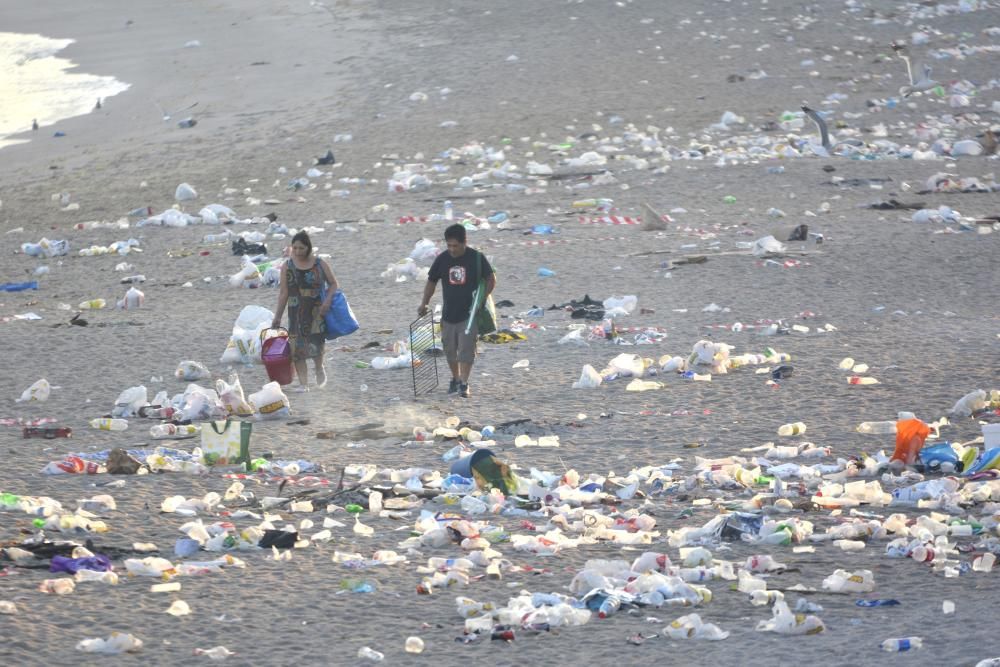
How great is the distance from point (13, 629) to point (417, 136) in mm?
14249

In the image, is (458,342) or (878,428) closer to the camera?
(878,428)

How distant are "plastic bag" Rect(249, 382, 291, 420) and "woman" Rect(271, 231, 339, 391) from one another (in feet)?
2.56

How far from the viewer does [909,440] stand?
704 centimetres

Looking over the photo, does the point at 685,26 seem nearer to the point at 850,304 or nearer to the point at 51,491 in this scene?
the point at 850,304

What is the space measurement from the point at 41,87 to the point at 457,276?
58.5ft

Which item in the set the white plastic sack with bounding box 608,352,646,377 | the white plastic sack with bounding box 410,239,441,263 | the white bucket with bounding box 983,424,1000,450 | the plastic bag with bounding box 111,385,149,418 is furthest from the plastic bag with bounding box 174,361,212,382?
the white bucket with bounding box 983,424,1000,450

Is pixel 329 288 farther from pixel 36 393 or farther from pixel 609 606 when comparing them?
pixel 609 606

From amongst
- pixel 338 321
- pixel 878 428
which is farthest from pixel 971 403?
pixel 338 321

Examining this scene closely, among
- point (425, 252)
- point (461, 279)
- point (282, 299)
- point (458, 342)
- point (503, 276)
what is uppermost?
point (461, 279)

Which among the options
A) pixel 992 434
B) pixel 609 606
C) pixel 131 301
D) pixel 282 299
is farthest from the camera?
pixel 131 301

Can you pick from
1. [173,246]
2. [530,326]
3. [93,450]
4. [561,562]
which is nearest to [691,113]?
[173,246]

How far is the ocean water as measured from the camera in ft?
74.4

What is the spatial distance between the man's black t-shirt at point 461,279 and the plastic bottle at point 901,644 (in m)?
4.91

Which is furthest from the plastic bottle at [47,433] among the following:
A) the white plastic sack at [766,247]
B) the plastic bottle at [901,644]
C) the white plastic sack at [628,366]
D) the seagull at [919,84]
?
the seagull at [919,84]
